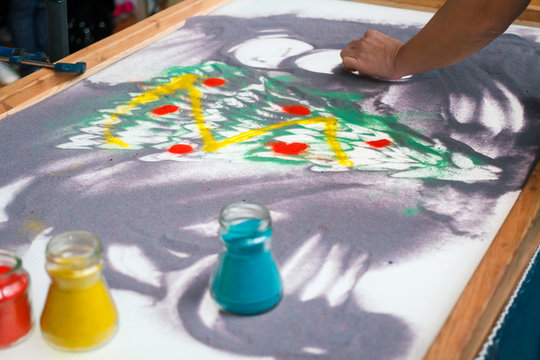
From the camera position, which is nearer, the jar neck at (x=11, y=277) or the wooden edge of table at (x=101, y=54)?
the jar neck at (x=11, y=277)

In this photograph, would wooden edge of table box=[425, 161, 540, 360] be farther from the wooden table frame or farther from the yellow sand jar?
the yellow sand jar

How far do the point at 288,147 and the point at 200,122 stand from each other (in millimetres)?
202

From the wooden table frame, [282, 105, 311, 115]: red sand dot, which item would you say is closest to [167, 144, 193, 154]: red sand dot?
[282, 105, 311, 115]: red sand dot

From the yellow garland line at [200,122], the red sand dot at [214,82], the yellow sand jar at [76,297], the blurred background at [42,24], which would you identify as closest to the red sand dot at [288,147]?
the yellow garland line at [200,122]

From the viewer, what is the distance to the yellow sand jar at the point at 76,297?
2.37 feet

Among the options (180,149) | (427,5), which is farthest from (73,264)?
(427,5)

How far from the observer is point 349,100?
143 cm

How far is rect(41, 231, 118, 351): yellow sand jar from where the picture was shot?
0.72 m

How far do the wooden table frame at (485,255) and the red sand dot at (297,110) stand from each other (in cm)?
47

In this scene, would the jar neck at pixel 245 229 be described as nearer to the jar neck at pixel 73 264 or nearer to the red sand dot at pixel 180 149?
the jar neck at pixel 73 264

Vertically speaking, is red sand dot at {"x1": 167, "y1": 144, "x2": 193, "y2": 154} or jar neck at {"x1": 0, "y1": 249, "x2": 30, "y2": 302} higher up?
jar neck at {"x1": 0, "y1": 249, "x2": 30, "y2": 302}

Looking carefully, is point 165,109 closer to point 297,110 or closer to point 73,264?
point 297,110

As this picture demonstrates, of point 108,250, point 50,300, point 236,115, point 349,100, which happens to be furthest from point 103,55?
point 50,300

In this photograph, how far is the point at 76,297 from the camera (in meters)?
0.73
